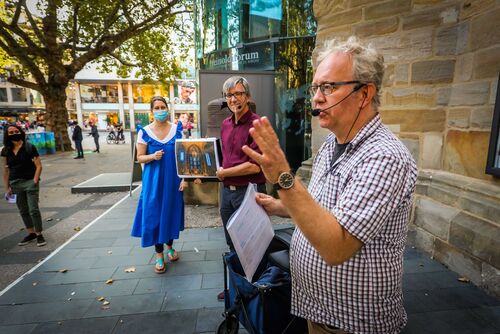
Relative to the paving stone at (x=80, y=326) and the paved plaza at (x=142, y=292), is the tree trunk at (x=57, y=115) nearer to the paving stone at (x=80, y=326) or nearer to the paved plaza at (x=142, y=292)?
the paved plaza at (x=142, y=292)

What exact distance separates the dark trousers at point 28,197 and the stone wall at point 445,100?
518 centimetres

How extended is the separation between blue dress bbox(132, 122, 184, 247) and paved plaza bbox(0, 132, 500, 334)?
18.9 inches

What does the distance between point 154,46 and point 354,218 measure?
19008mm

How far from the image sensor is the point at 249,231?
1.51m

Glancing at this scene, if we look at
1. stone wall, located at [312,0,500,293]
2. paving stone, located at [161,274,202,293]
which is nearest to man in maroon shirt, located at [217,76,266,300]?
paving stone, located at [161,274,202,293]

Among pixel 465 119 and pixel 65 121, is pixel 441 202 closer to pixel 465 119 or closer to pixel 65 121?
pixel 465 119

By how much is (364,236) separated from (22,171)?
5.11m

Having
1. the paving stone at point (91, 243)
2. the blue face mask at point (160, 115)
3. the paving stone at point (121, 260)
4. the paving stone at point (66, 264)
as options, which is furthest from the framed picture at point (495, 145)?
the paving stone at point (91, 243)

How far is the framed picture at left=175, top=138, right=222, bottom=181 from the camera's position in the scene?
3.07 meters

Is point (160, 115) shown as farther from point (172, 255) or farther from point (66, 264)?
point (66, 264)

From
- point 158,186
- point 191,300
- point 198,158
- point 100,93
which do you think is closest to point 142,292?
point 191,300

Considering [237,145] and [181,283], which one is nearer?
[237,145]

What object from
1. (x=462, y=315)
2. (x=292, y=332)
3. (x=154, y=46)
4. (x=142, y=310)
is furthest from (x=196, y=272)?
(x=154, y=46)

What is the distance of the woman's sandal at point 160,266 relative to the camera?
3434mm
